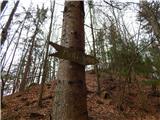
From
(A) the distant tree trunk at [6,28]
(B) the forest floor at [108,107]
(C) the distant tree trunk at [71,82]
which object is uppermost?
(A) the distant tree trunk at [6,28]

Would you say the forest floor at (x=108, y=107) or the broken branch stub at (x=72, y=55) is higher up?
the broken branch stub at (x=72, y=55)

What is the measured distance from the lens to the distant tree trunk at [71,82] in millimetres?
2010

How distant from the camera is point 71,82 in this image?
2.06m

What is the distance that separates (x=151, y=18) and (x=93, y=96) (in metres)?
4.63

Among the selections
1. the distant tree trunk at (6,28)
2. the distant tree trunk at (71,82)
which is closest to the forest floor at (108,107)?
the distant tree trunk at (6,28)

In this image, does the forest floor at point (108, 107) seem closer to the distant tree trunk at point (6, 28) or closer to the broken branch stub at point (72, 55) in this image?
the distant tree trunk at point (6, 28)

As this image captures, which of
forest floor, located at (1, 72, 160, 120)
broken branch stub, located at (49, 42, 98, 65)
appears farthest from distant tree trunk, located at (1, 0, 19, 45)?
broken branch stub, located at (49, 42, 98, 65)

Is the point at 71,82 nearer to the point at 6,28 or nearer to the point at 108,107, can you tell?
the point at 108,107

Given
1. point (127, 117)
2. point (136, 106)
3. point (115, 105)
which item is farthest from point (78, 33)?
point (136, 106)

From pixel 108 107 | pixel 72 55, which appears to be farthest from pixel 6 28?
pixel 72 55

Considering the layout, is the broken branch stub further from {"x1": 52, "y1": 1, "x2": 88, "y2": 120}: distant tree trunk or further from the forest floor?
the forest floor

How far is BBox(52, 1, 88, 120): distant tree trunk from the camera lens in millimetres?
2010

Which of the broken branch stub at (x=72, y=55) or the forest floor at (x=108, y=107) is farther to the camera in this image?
the forest floor at (x=108, y=107)

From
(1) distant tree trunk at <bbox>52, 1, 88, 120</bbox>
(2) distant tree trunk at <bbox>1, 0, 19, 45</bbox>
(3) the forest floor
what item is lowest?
(3) the forest floor
